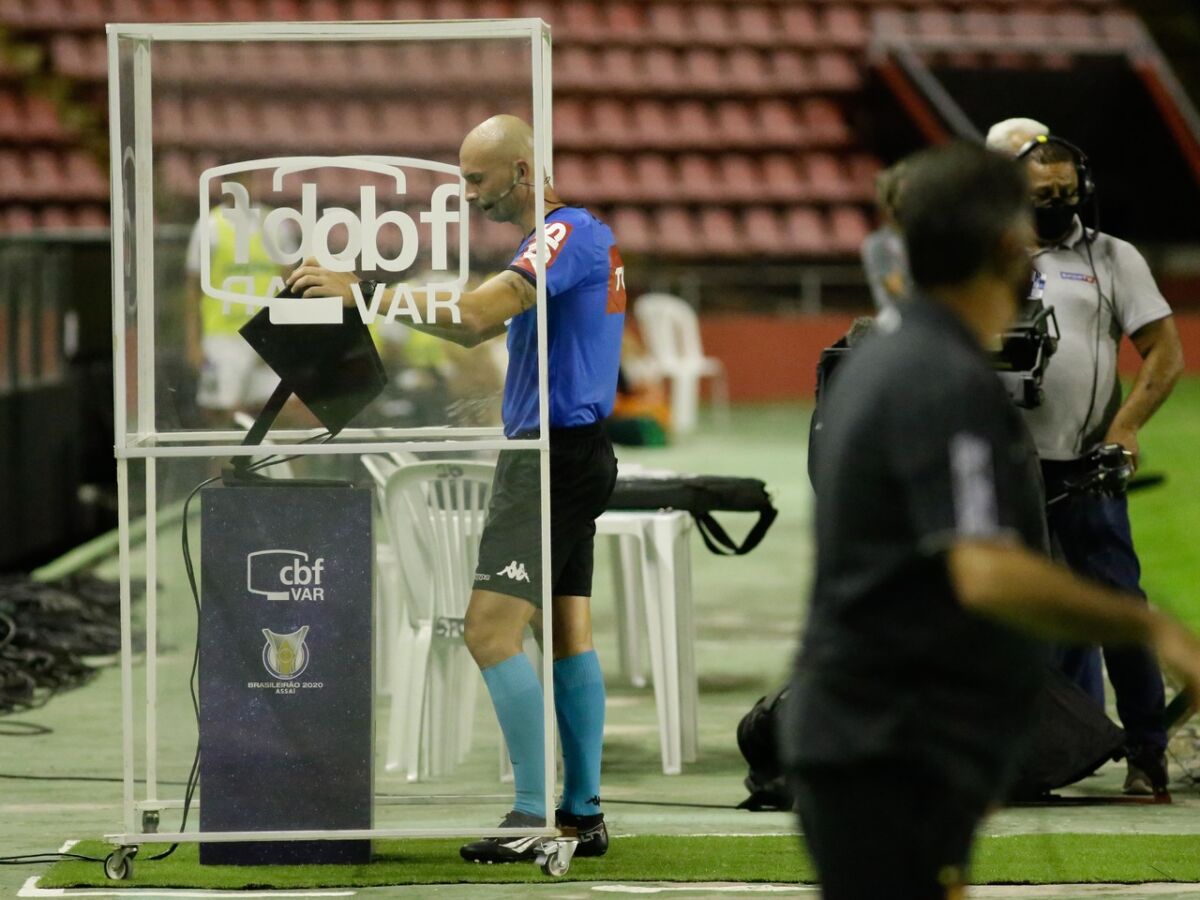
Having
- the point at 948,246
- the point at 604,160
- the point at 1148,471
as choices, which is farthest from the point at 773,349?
the point at 948,246

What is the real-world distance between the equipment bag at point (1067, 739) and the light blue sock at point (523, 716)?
131 centimetres

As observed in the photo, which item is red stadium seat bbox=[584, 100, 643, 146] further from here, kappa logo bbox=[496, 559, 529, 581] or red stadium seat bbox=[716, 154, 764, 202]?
kappa logo bbox=[496, 559, 529, 581]

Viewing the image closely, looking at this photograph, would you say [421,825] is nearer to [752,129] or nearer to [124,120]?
[124,120]

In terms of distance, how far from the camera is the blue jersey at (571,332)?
14.1ft

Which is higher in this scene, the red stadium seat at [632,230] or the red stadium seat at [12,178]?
the red stadium seat at [12,178]

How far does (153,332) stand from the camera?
443cm

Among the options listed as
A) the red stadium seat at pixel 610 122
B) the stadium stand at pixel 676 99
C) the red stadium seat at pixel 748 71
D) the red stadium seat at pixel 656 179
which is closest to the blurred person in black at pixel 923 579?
the stadium stand at pixel 676 99

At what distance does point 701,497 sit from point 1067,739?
140 cm

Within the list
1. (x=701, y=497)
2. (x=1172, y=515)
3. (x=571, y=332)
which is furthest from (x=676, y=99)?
(x=571, y=332)

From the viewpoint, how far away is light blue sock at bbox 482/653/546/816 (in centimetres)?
437

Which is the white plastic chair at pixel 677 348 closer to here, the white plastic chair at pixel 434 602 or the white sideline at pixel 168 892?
the white plastic chair at pixel 434 602

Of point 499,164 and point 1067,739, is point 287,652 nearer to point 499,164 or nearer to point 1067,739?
point 499,164

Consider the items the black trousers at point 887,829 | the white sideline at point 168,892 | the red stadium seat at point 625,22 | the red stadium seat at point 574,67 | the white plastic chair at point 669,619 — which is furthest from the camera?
the red stadium seat at point 625,22

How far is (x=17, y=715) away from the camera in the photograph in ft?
20.9
